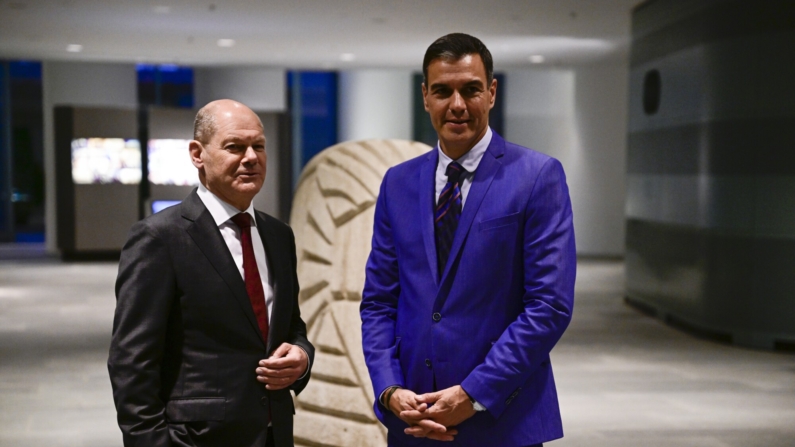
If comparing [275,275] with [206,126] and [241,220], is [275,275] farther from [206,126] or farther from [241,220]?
[206,126]

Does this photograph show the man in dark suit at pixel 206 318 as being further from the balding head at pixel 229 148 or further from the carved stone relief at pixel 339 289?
the carved stone relief at pixel 339 289

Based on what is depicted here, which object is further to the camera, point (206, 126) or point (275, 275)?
point (275, 275)

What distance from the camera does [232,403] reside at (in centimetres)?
208

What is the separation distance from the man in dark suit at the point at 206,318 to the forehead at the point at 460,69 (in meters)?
0.50

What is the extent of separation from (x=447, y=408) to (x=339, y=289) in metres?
2.01

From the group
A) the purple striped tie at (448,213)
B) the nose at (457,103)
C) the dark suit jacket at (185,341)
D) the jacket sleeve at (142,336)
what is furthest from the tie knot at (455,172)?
the jacket sleeve at (142,336)

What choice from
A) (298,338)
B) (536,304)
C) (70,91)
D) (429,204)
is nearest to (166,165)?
(70,91)

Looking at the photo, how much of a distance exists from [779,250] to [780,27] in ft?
6.75

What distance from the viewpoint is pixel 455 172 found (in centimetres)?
217

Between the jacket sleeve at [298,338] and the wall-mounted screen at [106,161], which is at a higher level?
the wall-mounted screen at [106,161]

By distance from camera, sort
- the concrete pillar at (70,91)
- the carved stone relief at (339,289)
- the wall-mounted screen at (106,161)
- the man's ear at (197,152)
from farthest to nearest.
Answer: the concrete pillar at (70,91), the wall-mounted screen at (106,161), the carved stone relief at (339,289), the man's ear at (197,152)

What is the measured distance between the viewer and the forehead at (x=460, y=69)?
2.06m

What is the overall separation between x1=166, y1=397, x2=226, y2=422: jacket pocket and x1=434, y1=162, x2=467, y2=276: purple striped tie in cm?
67

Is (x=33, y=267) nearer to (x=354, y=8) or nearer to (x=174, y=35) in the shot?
(x=174, y=35)
